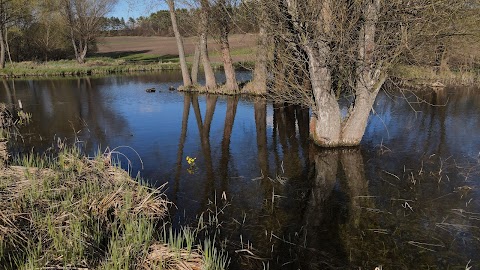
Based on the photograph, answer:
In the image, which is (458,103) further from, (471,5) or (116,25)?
(116,25)

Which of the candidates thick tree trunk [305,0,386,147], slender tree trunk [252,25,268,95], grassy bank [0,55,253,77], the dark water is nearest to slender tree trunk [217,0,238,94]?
slender tree trunk [252,25,268,95]

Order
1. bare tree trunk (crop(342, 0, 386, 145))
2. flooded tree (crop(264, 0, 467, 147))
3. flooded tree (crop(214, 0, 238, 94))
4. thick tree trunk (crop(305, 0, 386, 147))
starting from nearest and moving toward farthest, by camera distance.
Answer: flooded tree (crop(264, 0, 467, 147)), bare tree trunk (crop(342, 0, 386, 145)), thick tree trunk (crop(305, 0, 386, 147)), flooded tree (crop(214, 0, 238, 94))

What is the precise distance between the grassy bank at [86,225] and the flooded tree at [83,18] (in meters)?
41.0

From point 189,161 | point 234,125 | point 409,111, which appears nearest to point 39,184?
point 189,161

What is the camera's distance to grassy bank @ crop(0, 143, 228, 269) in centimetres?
471

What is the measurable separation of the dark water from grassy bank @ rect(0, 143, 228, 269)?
94 cm

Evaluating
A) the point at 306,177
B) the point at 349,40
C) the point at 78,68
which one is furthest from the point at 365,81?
the point at 78,68

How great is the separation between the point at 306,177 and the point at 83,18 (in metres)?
43.8

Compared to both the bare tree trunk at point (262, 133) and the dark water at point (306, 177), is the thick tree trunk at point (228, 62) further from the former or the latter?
the dark water at point (306, 177)

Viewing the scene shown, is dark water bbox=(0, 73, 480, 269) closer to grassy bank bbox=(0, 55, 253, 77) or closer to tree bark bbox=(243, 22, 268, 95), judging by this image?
tree bark bbox=(243, 22, 268, 95)

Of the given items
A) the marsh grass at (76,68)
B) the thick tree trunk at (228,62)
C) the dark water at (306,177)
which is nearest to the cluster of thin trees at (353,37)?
the dark water at (306,177)

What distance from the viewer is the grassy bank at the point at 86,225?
4.71 meters

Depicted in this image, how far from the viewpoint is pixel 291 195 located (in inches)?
319

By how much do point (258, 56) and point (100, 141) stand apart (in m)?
7.32
